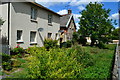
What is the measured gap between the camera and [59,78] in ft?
10.1

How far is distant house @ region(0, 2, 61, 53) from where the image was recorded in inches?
382

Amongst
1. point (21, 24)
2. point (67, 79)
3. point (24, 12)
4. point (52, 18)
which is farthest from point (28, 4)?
point (67, 79)

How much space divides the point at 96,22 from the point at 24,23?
38.3 feet

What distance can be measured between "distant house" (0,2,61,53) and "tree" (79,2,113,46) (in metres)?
6.21

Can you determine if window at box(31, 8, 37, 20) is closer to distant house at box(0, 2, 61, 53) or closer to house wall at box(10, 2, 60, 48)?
distant house at box(0, 2, 61, 53)

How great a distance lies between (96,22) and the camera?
17.4m

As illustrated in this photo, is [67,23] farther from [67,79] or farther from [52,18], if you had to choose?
[67,79]

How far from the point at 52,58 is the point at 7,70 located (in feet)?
12.9

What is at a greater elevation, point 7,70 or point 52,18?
point 52,18

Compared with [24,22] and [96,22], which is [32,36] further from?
[96,22]

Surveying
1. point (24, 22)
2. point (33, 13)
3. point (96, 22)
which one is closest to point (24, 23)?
point (24, 22)

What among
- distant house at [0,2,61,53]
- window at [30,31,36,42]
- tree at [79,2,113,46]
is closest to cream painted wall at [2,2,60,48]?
distant house at [0,2,61,53]

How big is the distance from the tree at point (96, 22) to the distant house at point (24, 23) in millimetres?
6209

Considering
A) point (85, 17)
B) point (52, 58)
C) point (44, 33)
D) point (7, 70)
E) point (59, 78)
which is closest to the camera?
point (59, 78)
